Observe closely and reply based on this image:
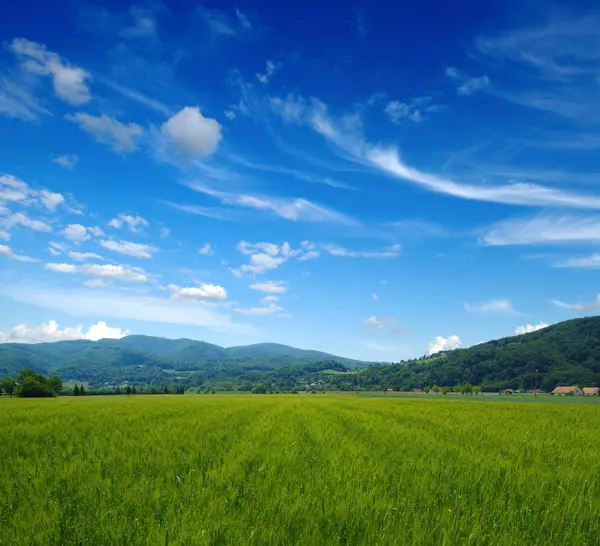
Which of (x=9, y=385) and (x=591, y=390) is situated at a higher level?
(x=591, y=390)

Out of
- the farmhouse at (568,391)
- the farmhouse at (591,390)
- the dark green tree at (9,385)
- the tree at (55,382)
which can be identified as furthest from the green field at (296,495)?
the farmhouse at (591,390)

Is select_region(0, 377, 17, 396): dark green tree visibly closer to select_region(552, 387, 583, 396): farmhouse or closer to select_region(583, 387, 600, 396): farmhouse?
select_region(552, 387, 583, 396): farmhouse

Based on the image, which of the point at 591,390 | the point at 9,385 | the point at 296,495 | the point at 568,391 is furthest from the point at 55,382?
the point at 591,390

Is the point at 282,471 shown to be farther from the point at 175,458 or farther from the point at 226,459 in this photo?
the point at 175,458

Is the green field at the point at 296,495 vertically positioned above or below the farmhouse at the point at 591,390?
above

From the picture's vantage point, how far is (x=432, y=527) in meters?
4.41

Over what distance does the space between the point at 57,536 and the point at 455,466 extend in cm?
631

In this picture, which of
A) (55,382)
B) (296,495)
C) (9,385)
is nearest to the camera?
(296,495)

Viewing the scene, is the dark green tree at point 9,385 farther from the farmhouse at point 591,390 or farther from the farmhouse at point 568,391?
the farmhouse at point 591,390

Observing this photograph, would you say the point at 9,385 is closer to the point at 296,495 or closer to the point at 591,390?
the point at 296,495

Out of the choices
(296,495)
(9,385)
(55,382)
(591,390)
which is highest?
(296,495)

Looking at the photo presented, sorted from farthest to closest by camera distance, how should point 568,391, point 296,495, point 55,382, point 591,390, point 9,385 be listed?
1. point 591,390
2. point 568,391
3. point 55,382
4. point 9,385
5. point 296,495

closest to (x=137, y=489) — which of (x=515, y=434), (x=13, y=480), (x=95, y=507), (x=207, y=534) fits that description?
(x=95, y=507)

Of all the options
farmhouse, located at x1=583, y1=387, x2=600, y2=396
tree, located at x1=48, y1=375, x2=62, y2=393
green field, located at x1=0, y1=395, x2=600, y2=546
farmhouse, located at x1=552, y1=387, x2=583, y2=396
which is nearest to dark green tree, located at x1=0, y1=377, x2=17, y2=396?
tree, located at x1=48, y1=375, x2=62, y2=393
